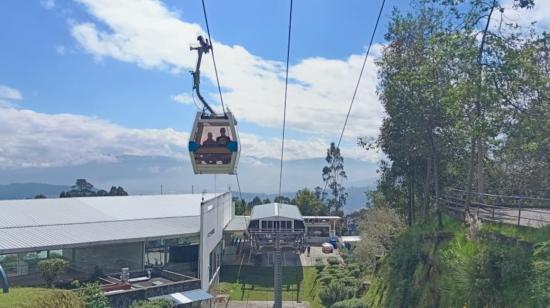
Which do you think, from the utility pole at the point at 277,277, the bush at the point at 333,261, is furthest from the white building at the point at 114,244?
the bush at the point at 333,261

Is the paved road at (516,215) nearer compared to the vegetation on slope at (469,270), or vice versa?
the vegetation on slope at (469,270)

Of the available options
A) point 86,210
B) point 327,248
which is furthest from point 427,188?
point 327,248

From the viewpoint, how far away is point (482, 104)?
16.2m

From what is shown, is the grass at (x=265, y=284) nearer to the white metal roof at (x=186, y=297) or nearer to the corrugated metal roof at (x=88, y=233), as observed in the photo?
the corrugated metal roof at (x=88, y=233)

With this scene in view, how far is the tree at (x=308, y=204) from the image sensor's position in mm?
69688

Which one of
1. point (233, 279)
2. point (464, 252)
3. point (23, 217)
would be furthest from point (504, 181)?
point (23, 217)

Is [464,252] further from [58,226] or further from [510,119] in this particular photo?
[58,226]

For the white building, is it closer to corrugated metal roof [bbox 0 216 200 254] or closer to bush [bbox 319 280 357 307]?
corrugated metal roof [bbox 0 216 200 254]

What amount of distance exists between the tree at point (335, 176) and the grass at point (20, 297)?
75.9 m

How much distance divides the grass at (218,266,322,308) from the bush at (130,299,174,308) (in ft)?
40.5

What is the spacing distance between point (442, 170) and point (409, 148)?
10.9 ft

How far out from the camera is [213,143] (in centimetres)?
1409

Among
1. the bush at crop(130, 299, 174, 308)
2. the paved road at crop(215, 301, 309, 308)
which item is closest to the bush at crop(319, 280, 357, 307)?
the paved road at crop(215, 301, 309, 308)

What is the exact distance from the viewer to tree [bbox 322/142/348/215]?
3226 inches
